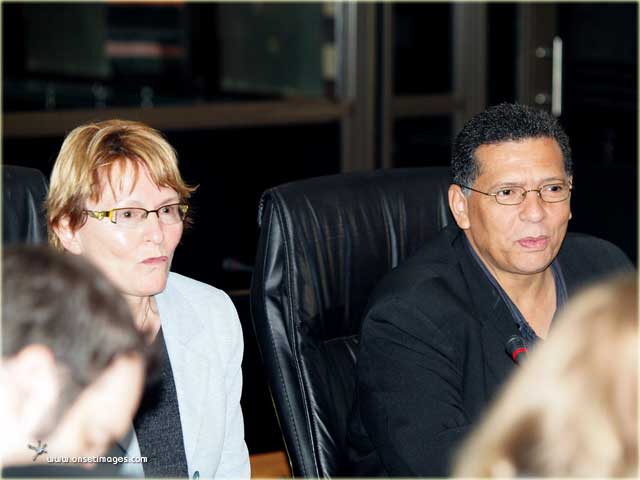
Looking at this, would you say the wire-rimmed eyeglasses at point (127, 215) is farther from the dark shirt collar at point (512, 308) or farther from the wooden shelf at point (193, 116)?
the wooden shelf at point (193, 116)

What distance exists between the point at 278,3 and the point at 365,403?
14.1 ft

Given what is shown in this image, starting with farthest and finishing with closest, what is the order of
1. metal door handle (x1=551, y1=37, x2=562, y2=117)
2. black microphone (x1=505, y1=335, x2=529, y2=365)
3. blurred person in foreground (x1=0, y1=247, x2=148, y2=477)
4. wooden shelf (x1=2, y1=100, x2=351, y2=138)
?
metal door handle (x1=551, y1=37, x2=562, y2=117), wooden shelf (x1=2, y1=100, x2=351, y2=138), black microphone (x1=505, y1=335, x2=529, y2=365), blurred person in foreground (x1=0, y1=247, x2=148, y2=477)

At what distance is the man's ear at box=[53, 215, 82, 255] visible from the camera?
1.96 meters

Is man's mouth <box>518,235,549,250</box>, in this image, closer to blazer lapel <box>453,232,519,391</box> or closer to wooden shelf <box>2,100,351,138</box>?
blazer lapel <box>453,232,519,391</box>

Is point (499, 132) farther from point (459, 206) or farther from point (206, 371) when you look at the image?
point (206, 371)

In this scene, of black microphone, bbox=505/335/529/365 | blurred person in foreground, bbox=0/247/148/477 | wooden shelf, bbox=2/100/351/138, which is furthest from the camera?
wooden shelf, bbox=2/100/351/138

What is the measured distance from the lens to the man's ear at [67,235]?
1957mm

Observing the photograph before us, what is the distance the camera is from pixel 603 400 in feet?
3.06

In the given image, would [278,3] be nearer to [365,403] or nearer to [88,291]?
[365,403]

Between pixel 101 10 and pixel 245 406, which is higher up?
pixel 101 10

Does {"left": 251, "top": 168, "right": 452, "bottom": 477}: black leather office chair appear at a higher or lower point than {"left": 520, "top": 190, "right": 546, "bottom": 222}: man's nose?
lower

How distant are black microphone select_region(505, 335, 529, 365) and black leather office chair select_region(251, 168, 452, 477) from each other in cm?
35

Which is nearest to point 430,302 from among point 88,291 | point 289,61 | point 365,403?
point 365,403

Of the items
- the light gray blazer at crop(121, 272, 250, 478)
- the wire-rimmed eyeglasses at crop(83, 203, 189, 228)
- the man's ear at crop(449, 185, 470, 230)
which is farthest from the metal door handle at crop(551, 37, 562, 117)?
the wire-rimmed eyeglasses at crop(83, 203, 189, 228)
